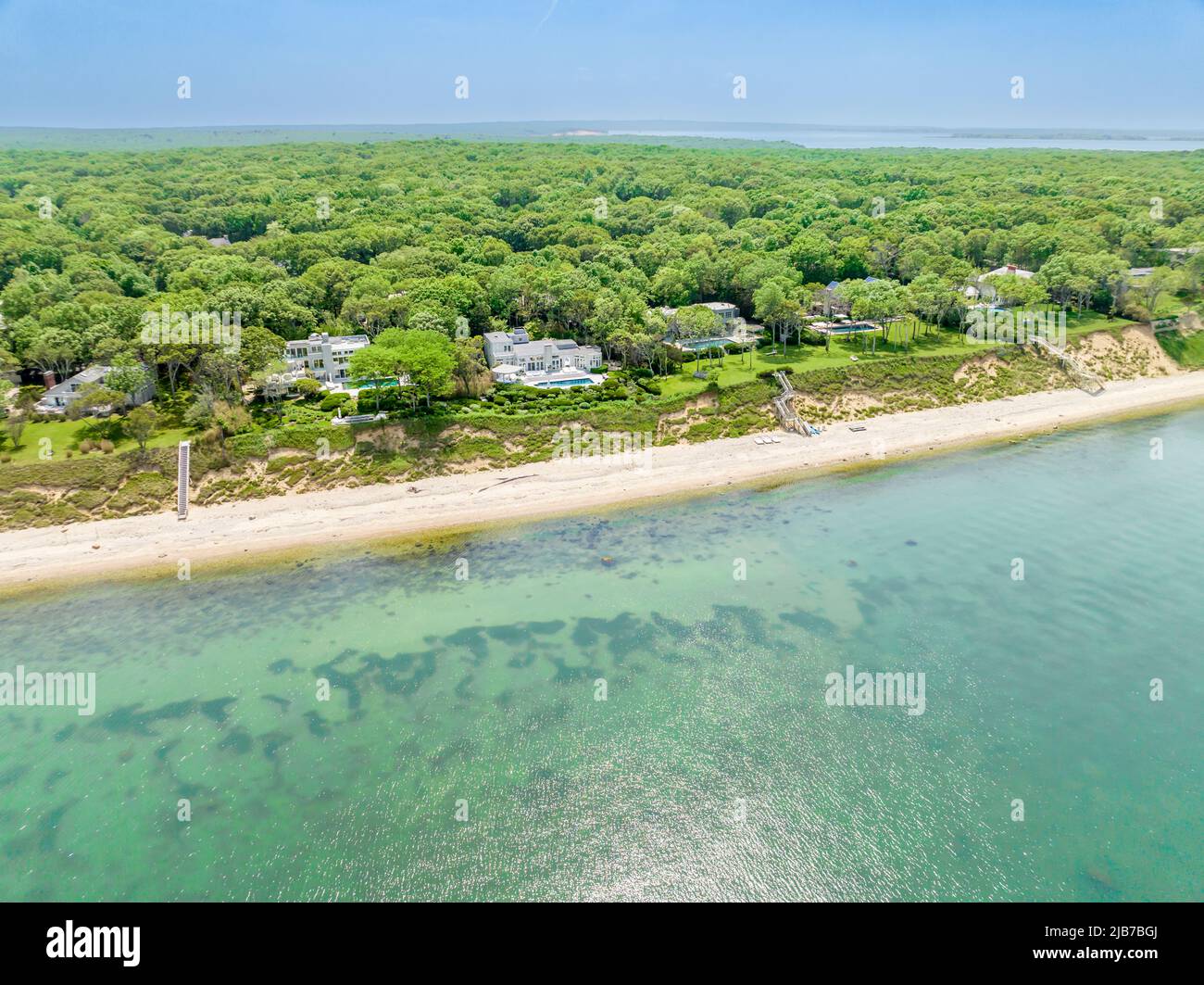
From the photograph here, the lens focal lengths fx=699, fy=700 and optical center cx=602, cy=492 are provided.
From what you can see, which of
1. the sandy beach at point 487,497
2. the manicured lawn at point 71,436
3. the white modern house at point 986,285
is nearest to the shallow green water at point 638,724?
the sandy beach at point 487,497

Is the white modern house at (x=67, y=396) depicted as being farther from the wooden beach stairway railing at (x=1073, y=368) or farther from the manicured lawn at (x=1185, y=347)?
the manicured lawn at (x=1185, y=347)

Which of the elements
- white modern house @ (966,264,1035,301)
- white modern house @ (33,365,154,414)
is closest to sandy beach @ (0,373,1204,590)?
white modern house @ (33,365,154,414)

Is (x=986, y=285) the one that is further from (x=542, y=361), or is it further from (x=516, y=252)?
(x=516, y=252)

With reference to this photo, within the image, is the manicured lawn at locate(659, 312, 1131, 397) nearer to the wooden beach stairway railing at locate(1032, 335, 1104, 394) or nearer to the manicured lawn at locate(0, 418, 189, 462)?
the wooden beach stairway railing at locate(1032, 335, 1104, 394)

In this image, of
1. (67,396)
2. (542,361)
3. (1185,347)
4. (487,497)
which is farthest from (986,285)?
(67,396)

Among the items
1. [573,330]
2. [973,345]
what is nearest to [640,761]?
[573,330]
